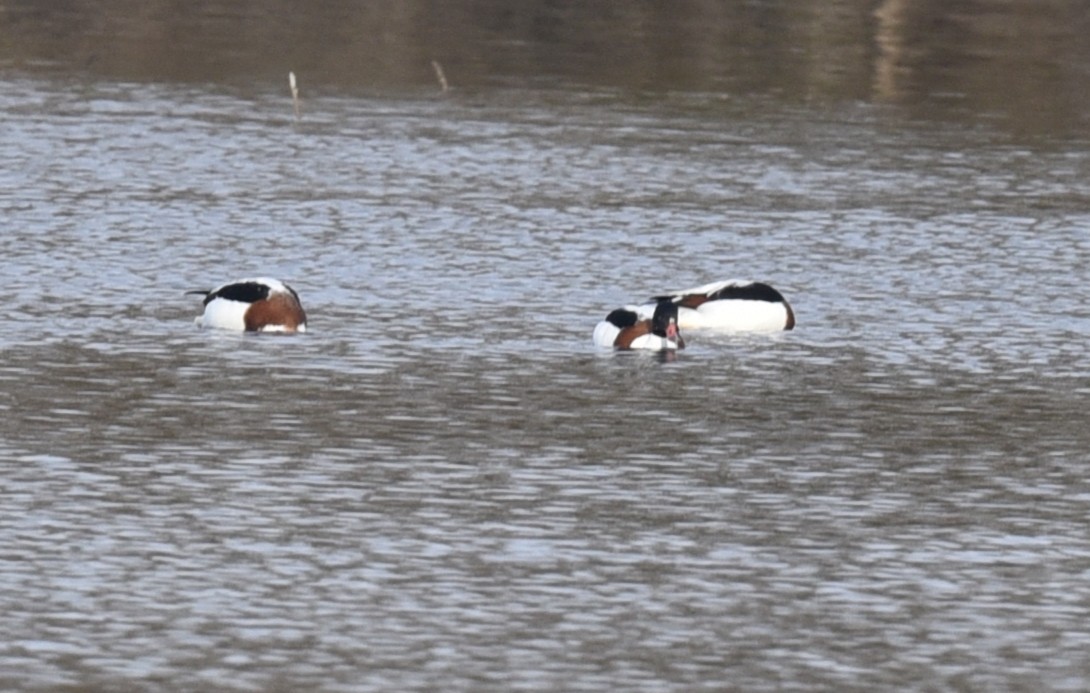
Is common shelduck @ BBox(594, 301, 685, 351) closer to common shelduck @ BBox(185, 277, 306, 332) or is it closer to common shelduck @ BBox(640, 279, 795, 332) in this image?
common shelduck @ BBox(640, 279, 795, 332)

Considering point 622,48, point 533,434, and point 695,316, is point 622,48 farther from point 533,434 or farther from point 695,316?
point 533,434

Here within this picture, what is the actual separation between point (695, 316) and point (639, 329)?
1229 millimetres

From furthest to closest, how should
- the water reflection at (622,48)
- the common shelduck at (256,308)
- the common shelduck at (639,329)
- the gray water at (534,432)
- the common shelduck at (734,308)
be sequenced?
1. the water reflection at (622,48)
2. the common shelduck at (734,308)
3. the common shelduck at (256,308)
4. the common shelduck at (639,329)
5. the gray water at (534,432)

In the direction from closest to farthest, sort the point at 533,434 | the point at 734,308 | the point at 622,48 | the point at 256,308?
the point at 533,434 < the point at 256,308 < the point at 734,308 < the point at 622,48

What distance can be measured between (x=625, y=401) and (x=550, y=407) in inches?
25.1

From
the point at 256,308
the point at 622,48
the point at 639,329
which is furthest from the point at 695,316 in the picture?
the point at 622,48

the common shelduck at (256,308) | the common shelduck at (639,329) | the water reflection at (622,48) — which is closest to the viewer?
the common shelduck at (639,329)

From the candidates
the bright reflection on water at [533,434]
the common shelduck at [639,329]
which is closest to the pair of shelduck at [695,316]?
the common shelduck at [639,329]

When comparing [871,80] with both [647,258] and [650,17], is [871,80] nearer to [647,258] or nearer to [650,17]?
[650,17]

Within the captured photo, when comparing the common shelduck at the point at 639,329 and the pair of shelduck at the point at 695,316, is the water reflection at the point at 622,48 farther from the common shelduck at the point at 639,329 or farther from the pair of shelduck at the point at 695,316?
the common shelduck at the point at 639,329

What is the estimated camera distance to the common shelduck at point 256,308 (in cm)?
1905

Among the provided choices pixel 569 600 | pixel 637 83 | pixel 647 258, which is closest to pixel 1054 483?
pixel 569 600

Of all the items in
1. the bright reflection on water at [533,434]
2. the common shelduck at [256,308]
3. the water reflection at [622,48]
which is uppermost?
the water reflection at [622,48]

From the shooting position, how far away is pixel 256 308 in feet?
62.5
